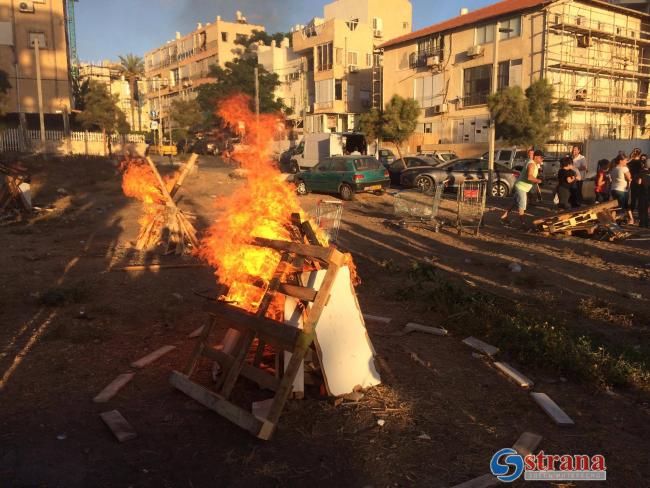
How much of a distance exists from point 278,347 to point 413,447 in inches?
48.7

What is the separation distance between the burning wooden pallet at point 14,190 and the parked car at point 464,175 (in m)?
13.1

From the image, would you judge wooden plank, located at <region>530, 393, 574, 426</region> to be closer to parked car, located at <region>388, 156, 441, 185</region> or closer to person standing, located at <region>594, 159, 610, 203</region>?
person standing, located at <region>594, 159, 610, 203</region>

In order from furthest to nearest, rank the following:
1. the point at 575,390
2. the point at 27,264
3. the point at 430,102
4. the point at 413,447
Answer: the point at 430,102 → the point at 27,264 → the point at 575,390 → the point at 413,447

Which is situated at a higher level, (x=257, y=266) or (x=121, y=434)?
(x=257, y=266)

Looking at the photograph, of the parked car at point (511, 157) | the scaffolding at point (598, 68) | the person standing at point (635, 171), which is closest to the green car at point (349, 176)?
the parked car at point (511, 157)

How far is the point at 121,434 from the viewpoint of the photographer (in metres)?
3.68

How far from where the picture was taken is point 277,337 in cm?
392

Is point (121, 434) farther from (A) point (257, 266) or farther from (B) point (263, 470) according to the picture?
(A) point (257, 266)

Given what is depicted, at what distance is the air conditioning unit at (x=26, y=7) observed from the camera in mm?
36500

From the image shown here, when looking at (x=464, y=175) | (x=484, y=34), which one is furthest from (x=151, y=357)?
(x=484, y=34)

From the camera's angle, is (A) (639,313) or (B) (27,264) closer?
(A) (639,313)

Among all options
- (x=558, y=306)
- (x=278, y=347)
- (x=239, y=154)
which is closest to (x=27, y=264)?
(x=239, y=154)

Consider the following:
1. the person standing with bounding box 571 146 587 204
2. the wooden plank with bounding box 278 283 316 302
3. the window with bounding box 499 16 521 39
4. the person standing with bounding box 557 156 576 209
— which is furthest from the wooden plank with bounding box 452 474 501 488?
the window with bounding box 499 16 521 39

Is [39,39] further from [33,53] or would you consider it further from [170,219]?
[170,219]
